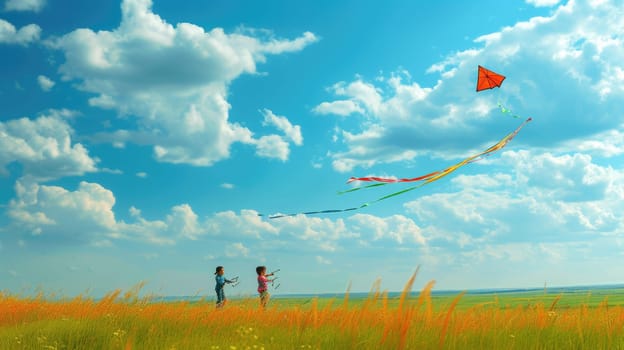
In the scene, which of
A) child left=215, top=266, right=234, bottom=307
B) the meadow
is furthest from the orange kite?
child left=215, top=266, right=234, bottom=307

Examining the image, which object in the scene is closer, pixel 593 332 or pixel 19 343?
pixel 593 332

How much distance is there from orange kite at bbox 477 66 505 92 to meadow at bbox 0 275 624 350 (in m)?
5.54

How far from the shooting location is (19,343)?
331 inches

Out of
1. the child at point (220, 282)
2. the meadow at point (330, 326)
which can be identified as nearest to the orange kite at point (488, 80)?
the meadow at point (330, 326)

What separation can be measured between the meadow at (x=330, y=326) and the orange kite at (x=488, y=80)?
5.54 metres

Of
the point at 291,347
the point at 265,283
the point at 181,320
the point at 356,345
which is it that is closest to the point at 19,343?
the point at 181,320

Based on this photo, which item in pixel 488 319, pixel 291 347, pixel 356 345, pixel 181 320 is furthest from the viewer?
pixel 181 320

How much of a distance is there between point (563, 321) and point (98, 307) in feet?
30.6

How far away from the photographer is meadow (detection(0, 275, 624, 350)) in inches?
249

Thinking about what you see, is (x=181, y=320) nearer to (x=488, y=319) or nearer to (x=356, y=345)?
(x=356, y=345)

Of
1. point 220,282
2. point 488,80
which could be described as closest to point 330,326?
point 488,80

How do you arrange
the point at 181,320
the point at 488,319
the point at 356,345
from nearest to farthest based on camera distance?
1. the point at 356,345
2. the point at 488,319
3. the point at 181,320

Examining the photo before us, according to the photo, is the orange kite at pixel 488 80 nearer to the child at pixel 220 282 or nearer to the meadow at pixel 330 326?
the meadow at pixel 330 326

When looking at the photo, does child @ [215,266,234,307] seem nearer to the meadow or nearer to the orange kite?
the meadow
